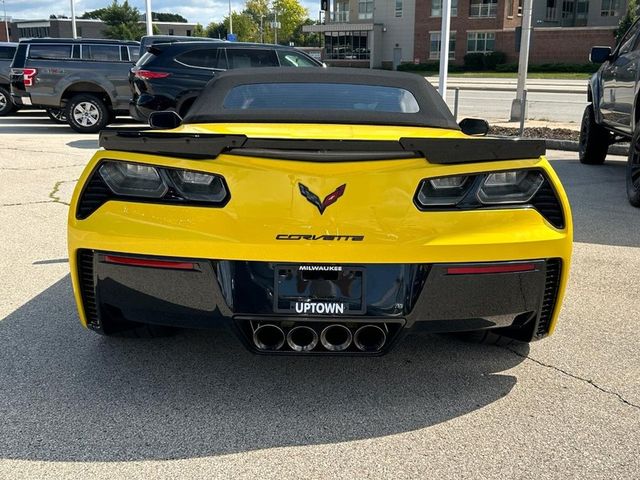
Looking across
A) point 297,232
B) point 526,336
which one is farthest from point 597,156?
point 297,232

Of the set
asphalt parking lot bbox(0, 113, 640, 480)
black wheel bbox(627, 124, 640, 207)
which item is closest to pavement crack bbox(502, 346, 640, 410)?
asphalt parking lot bbox(0, 113, 640, 480)

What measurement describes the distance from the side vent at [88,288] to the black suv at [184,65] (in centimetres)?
924

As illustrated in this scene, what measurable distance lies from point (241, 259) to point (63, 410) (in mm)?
1020

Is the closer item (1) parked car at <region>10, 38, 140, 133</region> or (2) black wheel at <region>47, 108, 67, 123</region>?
(1) parked car at <region>10, 38, 140, 133</region>

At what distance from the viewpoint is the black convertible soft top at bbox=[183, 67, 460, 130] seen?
3920 mm

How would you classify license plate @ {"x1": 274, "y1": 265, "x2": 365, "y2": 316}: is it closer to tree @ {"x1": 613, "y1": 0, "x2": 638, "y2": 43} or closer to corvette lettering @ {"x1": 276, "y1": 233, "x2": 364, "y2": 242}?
corvette lettering @ {"x1": 276, "y1": 233, "x2": 364, "y2": 242}

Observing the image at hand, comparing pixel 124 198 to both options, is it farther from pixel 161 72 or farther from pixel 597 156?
pixel 161 72

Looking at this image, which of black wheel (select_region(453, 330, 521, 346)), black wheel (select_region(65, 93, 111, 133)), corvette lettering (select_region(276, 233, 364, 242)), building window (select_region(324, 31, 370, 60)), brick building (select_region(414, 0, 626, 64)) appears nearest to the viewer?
corvette lettering (select_region(276, 233, 364, 242))

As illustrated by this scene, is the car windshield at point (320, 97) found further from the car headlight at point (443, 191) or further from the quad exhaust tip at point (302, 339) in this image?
the quad exhaust tip at point (302, 339)

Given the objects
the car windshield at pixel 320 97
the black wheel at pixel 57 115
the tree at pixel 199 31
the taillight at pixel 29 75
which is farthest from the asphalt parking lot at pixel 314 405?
the tree at pixel 199 31

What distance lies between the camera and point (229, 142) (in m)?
2.79

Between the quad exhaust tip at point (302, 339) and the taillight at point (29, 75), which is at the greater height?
the taillight at point (29, 75)

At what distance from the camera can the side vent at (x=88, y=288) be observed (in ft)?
9.68

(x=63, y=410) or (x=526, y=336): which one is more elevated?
(x=526, y=336)
